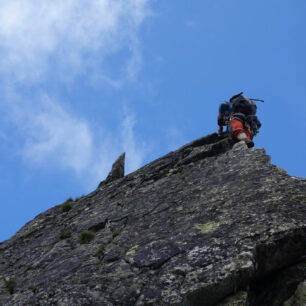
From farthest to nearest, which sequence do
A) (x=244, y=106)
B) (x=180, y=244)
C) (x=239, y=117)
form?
(x=244, y=106)
(x=239, y=117)
(x=180, y=244)

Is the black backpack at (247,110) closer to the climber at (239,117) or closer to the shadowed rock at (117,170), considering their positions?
the climber at (239,117)

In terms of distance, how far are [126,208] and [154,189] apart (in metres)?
1.17

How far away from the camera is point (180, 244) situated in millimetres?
10727

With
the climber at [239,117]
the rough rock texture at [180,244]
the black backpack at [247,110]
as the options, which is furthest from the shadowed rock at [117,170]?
the black backpack at [247,110]

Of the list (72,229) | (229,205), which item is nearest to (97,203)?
(72,229)

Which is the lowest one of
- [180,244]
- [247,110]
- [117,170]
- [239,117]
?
[180,244]

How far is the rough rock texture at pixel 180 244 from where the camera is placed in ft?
30.6

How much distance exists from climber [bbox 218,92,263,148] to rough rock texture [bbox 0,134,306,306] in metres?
2.50

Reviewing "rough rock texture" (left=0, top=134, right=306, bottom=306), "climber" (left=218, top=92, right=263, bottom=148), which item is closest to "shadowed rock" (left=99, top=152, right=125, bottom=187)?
"rough rock texture" (left=0, top=134, right=306, bottom=306)

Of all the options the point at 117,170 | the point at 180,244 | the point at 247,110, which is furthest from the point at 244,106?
the point at 180,244

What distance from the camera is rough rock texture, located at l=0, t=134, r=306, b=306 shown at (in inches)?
367

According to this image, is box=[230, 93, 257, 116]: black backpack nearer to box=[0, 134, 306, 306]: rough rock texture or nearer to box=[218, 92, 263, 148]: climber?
box=[218, 92, 263, 148]: climber

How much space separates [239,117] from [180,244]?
10563mm

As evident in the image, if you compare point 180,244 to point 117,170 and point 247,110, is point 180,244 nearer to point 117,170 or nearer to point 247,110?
point 117,170
